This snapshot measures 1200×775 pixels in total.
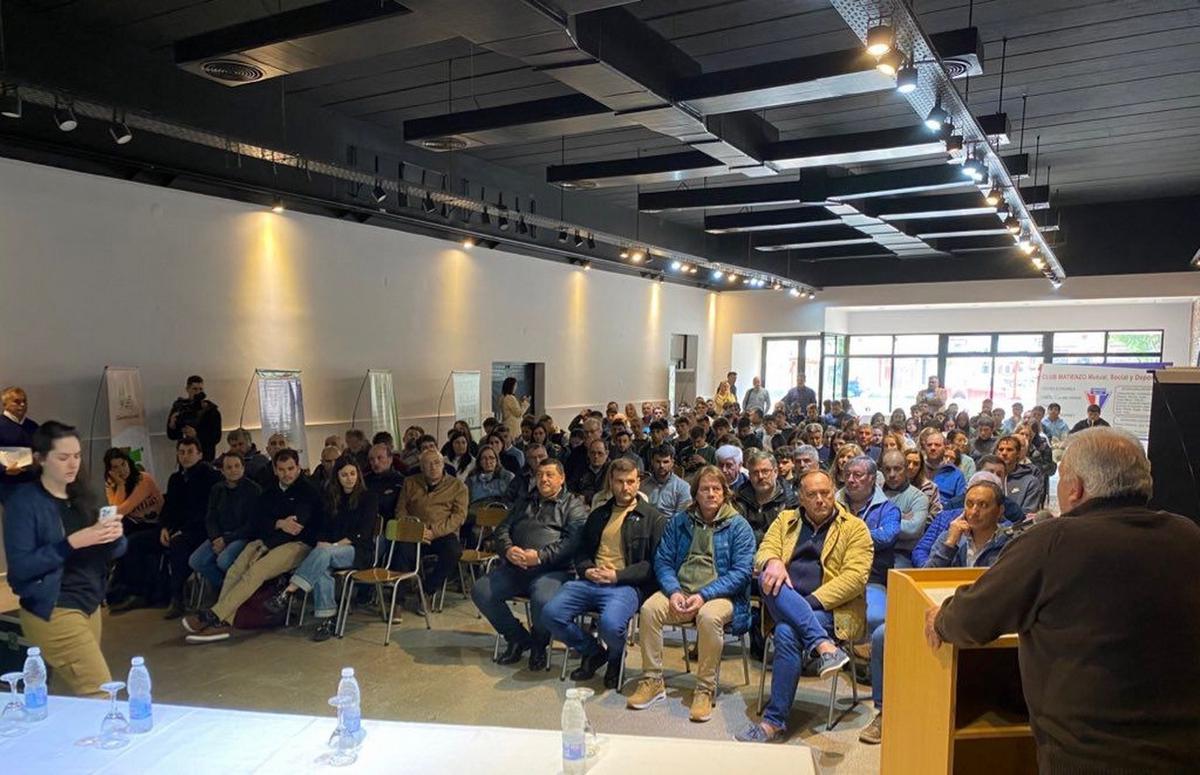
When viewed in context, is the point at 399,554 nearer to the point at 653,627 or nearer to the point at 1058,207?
the point at 653,627

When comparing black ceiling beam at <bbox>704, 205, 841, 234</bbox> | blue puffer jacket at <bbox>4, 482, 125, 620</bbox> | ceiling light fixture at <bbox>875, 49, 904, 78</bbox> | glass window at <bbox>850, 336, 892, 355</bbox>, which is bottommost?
blue puffer jacket at <bbox>4, 482, 125, 620</bbox>

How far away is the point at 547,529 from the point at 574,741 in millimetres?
2608

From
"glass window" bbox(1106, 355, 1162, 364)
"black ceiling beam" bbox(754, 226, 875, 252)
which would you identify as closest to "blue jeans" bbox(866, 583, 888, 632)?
"black ceiling beam" bbox(754, 226, 875, 252)

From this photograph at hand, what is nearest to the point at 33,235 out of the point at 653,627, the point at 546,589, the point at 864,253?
the point at 546,589

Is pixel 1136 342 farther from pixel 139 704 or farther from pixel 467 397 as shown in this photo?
pixel 139 704

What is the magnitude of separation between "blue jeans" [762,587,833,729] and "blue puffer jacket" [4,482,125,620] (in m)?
3.07

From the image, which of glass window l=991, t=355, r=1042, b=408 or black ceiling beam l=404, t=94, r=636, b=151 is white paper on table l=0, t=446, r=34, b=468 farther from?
glass window l=991, t=355, r=1042, b=408

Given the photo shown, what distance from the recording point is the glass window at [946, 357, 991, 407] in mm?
15336

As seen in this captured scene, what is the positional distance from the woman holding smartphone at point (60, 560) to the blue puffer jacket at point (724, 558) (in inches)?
102

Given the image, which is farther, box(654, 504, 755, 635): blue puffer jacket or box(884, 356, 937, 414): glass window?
box(884, 356, 937, 414): glass window

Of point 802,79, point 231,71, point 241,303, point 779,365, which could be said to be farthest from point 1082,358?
point 231,71

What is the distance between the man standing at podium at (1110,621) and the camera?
5.49 ft

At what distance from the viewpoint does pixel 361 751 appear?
83.6 inches

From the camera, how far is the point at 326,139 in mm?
7191
